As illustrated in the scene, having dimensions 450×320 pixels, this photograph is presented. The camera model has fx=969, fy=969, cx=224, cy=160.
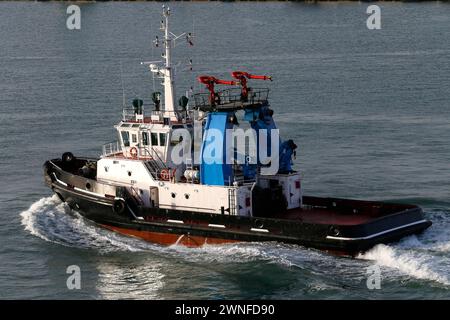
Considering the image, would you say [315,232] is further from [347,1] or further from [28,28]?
[347,1]

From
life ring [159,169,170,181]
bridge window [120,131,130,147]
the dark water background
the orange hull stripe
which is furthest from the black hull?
bridge window [120,131,130,147]

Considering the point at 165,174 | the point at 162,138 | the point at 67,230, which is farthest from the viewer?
the point at 67,230

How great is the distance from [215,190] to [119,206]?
12.0 ft

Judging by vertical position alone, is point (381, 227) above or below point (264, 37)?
below

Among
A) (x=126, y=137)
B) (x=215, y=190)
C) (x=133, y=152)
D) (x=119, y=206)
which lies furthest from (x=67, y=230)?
(x=215, y=190)

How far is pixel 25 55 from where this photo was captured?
82.6 m

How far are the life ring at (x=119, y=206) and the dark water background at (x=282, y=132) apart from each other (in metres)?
1.00

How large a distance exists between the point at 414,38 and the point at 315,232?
6353 centimetres

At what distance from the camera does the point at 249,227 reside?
30531 millimetres

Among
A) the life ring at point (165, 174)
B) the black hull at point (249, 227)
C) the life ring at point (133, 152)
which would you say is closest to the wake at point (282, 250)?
the black hull at point (249, 227)

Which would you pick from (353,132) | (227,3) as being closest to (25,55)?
(353,132)

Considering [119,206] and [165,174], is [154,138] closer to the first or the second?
[165,174]

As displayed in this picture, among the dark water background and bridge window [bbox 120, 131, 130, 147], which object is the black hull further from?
bridge window [bbox 120, 131, 130, 147]

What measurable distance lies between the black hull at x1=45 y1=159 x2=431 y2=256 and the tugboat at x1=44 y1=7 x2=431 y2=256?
32 mm
